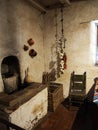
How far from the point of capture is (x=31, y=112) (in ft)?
8.55

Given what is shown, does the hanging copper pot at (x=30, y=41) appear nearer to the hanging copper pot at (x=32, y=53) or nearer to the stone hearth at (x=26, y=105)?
the hanging copper pot at (x=32, y=53)

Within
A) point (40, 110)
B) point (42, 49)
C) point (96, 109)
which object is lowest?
point (40, 110)

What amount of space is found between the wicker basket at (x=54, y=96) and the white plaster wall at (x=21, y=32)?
1.55 feet

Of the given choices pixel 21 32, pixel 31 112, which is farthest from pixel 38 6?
pixel 31 112

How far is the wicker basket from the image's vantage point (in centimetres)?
336

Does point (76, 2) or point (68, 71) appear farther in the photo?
point (68, 71)

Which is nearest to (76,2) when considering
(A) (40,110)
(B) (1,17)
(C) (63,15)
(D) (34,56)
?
(C) (63,15)

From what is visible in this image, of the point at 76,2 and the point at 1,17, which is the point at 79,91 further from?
the point at 1,17

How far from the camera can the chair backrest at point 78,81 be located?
3668mm

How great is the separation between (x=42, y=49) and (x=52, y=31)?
563 millimetres

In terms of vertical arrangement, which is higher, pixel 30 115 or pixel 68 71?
pixel 68 71

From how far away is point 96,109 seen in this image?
1.13 metres

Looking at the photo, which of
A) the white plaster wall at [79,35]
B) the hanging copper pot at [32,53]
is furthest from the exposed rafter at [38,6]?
the hanging copper pot at [32,53]

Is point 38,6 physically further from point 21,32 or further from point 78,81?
point 78,81
